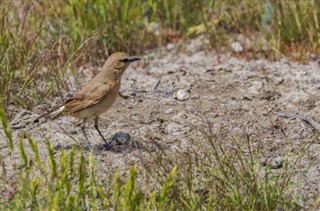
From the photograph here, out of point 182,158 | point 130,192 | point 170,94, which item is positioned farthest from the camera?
point 170,94

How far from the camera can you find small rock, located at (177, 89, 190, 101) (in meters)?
7.78

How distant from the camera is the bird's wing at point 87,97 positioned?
6.65 m

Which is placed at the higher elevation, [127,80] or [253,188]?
[253,188]

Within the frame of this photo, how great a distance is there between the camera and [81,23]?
Answer: 28.1 ft

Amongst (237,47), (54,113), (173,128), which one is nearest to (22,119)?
(54,113)

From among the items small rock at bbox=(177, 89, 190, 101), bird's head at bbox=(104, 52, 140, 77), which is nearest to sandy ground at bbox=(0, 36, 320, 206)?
small rock at bbox=(177, 89, 190, 101)

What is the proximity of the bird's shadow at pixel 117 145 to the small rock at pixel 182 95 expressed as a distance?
1099mm

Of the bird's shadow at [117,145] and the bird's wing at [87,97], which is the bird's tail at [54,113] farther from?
the bird's shadow at [117,145]

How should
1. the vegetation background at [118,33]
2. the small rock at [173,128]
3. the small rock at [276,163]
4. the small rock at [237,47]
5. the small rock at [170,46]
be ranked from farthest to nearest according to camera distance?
the small rock at [170,46]
the small rock at [237,47]
the vegetation background at [118,33]
the small rock at [173,128]
the small rock at [276,163]

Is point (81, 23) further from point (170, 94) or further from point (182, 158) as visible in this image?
point (182, 158)

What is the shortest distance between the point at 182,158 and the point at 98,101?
140cm

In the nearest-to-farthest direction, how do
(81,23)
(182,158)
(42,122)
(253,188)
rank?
(253,188) < (182,158) < (42,122) < (81,23)

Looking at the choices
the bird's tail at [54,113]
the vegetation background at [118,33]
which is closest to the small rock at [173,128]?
the vegetation background at [118,33]

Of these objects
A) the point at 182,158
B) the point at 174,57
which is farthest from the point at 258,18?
the point at 182,158
